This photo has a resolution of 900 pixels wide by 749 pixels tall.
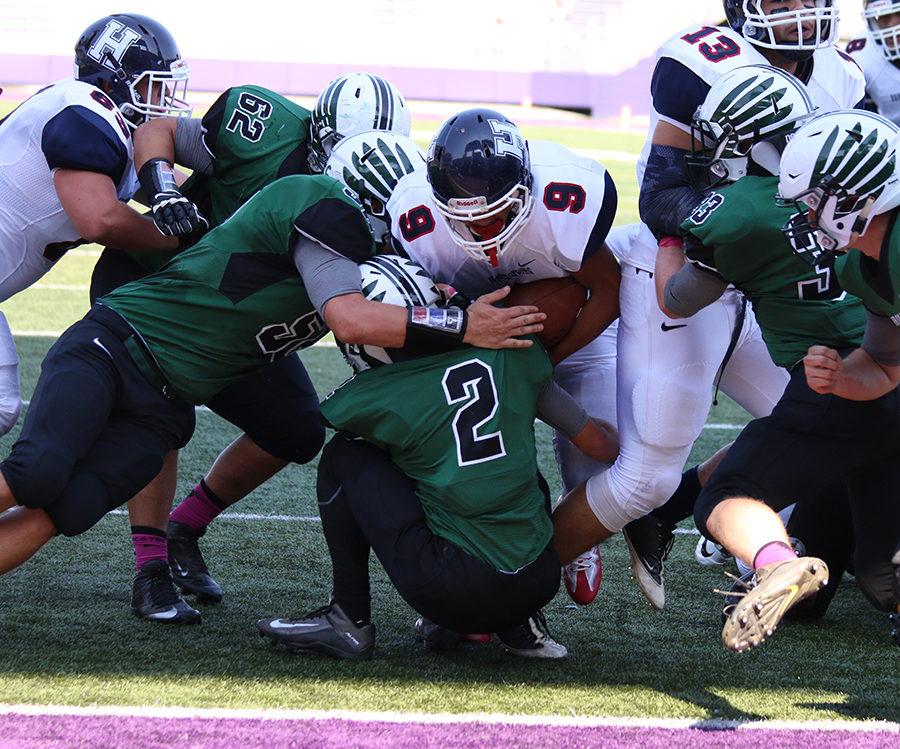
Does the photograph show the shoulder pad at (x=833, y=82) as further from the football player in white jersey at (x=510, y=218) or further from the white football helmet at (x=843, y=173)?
the white football helmet at (x=843, y=173)

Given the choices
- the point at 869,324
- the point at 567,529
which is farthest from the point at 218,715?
the point at 869,324

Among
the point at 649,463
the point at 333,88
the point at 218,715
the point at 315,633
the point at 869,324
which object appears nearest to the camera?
the point at 218,715

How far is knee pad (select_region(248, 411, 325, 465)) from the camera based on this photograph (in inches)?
151

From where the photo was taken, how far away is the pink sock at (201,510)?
3959 millimetres

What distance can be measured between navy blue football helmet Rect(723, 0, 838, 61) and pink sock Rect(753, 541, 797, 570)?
4.62 feet

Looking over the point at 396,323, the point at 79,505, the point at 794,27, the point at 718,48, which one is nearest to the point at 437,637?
the point at 396,323

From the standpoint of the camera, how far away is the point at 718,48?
352 centimetres

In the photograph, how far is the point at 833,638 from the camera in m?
3.59

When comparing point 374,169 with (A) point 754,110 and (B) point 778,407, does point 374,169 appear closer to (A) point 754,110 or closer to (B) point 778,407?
(A) point 754,110

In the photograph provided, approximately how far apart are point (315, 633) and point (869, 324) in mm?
1535

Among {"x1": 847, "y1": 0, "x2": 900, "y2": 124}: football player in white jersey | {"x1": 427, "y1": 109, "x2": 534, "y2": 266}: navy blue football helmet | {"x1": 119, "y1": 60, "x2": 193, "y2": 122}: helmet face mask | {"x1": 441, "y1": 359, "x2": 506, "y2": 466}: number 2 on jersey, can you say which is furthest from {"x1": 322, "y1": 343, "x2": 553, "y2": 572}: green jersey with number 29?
{"x1": 847, "y1": 0, "x2": 900, "y2": 124}: football player in white jersey

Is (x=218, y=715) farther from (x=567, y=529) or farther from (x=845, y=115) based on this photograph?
(x=845, y=115)

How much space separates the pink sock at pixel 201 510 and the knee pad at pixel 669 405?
1322 mm

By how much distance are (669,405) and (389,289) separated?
2.77ft
